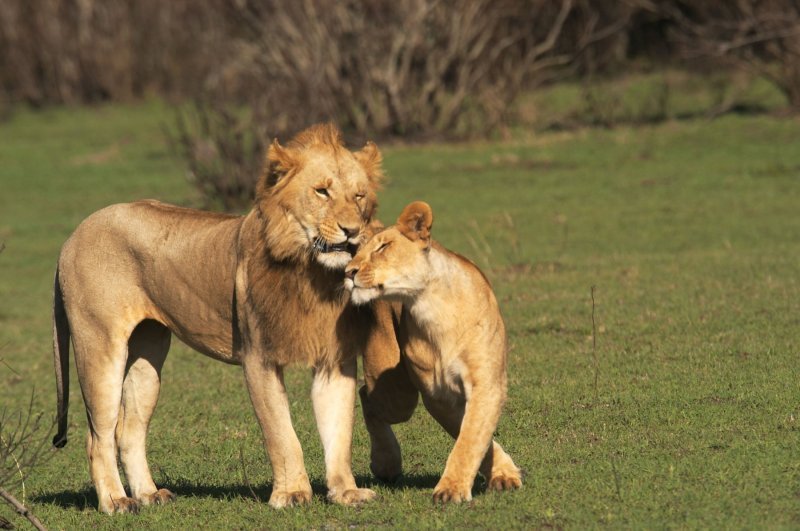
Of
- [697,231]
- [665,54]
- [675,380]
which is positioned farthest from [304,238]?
[665,54]

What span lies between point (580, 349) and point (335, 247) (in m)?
3.70

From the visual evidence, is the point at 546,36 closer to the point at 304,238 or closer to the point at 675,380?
the point at 675,380

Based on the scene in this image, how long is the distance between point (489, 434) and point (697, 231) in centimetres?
888

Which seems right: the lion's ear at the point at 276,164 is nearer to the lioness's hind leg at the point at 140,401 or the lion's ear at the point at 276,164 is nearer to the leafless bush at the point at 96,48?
the lioness's hind leg at the point at 140,401

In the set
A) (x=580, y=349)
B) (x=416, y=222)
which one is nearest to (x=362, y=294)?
(x=416, y=222)

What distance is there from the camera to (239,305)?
6.02 metres

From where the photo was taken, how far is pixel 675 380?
776cm

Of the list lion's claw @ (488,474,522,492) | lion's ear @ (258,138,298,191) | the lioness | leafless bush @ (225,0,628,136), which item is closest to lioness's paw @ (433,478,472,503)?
the lioness

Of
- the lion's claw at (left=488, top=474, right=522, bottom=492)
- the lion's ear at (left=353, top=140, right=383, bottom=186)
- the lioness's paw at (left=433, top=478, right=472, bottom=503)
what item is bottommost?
the lion's claw at (left=488, top=474, right=522, bottom=492)

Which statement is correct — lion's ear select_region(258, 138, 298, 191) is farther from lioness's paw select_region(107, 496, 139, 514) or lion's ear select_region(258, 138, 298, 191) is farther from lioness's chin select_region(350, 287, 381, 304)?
lioness's paw select_region(107, 496, 139, 514)

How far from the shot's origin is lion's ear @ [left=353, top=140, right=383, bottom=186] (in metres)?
5.76

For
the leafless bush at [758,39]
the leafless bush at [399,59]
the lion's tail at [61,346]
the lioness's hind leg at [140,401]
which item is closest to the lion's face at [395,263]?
the lioness's hind leg at [140,401]

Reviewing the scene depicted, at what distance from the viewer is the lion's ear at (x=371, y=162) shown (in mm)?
5762

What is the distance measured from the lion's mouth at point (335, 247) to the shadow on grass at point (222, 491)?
3.68ft
